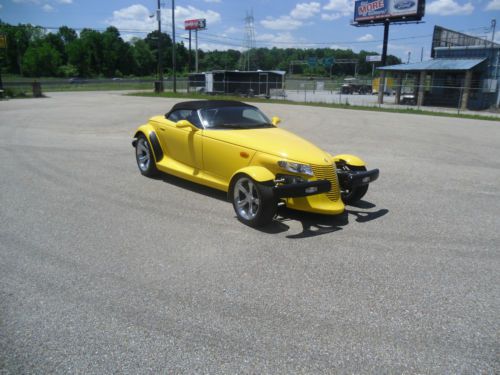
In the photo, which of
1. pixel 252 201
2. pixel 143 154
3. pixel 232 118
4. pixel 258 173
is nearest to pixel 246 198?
pixel 252 201

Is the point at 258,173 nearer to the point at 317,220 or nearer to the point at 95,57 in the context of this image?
the point at 317,220

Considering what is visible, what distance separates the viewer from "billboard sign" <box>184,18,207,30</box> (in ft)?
233

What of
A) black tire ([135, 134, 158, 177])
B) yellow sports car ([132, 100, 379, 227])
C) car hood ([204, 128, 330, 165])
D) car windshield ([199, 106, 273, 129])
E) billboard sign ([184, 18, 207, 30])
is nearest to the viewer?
yellow sports car ([132, 100, 379, 227])

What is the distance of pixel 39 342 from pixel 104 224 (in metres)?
2.61

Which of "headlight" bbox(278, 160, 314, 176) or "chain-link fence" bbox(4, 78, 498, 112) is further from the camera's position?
"chain-link fence" bbox(4, 78, 498, 112)

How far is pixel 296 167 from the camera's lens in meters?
5.47

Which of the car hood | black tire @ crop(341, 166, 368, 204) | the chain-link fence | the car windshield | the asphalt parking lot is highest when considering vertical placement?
the chain-link fence

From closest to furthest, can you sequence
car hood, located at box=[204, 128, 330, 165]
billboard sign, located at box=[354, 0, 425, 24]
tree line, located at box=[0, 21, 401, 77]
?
car hood, located at box=[204, 128, 330, 165], billboard sign, located at box=[354, 0, 425, 24], tree line, located at box=[0, 21, 401, 77]

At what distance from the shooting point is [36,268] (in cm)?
421

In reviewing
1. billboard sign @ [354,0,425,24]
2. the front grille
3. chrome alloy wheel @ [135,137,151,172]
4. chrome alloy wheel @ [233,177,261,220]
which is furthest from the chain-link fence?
chrome alloy wheel @ [233,177,261,220]

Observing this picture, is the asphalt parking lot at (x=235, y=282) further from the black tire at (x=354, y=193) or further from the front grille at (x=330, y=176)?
the front grille at (x=330, y=176)

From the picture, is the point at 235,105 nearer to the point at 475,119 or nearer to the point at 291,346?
the point at 291,346

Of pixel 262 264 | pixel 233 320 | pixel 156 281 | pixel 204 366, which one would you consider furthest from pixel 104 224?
pixel 204 366

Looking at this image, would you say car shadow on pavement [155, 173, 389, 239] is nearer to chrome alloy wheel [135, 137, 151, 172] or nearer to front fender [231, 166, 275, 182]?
front fender [231, 166, 275, 182]
